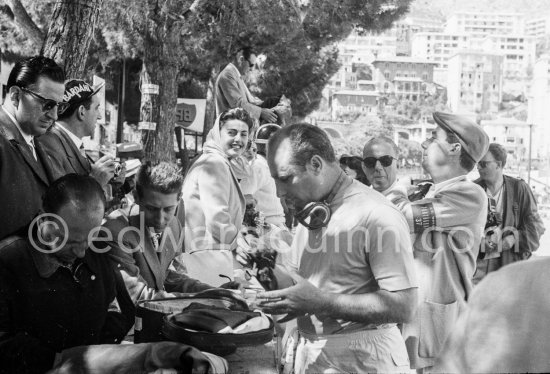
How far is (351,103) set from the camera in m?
150

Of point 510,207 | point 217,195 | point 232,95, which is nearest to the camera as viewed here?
point 217,195

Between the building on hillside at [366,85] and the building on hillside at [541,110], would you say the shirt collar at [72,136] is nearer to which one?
the building on hillside at [541,110]

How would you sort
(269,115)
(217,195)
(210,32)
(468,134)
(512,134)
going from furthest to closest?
(512,134)
(210,32)
(269,115)
(217,195)
(468,134)

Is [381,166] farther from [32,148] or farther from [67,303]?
[67,303]

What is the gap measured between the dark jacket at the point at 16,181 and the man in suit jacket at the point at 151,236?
43cm

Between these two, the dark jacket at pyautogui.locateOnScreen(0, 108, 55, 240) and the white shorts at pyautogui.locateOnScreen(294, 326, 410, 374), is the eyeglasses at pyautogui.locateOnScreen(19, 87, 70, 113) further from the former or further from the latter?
the white shorts at pyautogui.locateOnScreen(294, 326, 410, 374)

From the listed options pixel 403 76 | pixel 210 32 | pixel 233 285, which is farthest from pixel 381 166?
pixel 403 76

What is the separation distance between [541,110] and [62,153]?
18320cm

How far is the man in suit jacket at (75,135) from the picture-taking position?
465cm

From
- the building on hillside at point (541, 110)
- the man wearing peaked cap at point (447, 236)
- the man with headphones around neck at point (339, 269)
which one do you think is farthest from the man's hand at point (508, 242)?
the building on hillside at point (541, 110)

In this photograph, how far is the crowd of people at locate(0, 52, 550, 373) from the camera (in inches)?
103

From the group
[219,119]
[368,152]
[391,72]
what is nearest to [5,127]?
[219,119]

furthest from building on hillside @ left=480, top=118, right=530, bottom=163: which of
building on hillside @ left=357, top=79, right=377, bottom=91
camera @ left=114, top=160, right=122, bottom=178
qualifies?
camera @ left=114, top=160, right=122, bottom=178

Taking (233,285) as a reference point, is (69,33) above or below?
above
